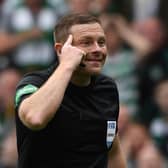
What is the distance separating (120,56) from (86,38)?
14.1 feet

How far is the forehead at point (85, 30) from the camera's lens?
4.87m

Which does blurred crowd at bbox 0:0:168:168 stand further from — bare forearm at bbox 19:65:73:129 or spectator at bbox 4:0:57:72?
bare forearm at bbox 19:65:73:129

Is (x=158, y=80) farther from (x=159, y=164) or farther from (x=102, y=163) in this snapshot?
(x=102, y=163)

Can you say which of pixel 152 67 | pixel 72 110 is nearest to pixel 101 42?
pixel 72 110

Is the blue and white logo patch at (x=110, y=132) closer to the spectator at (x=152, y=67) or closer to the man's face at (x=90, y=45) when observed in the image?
the man's face at (x=90, y=45)

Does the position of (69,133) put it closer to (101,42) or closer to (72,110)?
(72,110)

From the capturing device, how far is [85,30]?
4.88 metres

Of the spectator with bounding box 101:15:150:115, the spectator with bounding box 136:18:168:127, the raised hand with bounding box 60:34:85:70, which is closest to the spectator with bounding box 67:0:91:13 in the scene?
the spectator with bounding box 101:15:150:115

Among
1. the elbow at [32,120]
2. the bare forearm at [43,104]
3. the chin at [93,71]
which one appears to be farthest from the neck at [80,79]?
the elbow at [32,120]

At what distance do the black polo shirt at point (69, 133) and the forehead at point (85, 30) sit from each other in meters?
0.30

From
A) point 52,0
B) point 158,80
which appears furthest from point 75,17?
point 52,0

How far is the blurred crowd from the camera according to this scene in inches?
336

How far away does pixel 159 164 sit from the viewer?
7.95 m

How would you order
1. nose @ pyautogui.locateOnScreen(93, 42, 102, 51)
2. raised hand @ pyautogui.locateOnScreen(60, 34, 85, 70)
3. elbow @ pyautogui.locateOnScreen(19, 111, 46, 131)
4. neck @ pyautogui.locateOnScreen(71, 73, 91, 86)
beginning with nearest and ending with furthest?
elbow @ pyautogui.locateOnScreen(19, 111, 46, 131)
raised hand @ pyautogui.locateOnScreen(60, 34, 85, 70)
nose @ pyautogui.locateOnScreen(93, 42, 102, 51)
neck @ pyautogui.locateOnScreen(71, 73, 91, 86)
